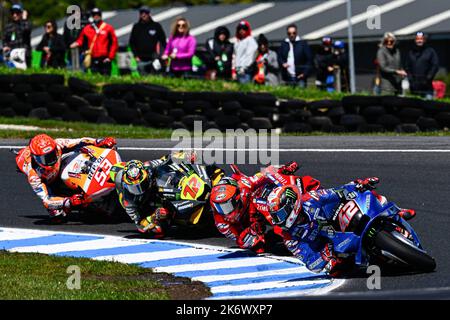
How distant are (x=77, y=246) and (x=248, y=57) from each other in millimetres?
8535

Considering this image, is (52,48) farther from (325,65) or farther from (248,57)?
(325,65)

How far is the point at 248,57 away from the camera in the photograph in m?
19.0

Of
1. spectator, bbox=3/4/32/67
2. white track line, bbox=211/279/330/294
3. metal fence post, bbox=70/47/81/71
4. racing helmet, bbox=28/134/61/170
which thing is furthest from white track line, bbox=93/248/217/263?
spectator, bbox=3/4/32/67

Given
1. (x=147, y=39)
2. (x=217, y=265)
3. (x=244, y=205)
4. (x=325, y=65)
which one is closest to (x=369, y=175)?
(x=244, y=205)

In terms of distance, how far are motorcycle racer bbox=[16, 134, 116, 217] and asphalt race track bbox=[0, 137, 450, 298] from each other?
302 mm

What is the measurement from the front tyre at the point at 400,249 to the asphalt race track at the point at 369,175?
0.48 ft

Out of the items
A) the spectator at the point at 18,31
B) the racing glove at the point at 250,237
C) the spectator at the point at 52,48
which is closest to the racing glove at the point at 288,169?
the racing glove at the point at 250,237

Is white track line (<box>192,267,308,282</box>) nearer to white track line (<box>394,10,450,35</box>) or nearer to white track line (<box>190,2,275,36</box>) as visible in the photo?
white track line (<box>394,10,450,35</box>)

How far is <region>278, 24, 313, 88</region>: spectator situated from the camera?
1919 cm

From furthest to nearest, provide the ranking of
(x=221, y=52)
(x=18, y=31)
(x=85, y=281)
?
(x=18, y=31) → (x=221, y=52) → (x=85, y=281)

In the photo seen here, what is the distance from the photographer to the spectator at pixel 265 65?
19188 mm

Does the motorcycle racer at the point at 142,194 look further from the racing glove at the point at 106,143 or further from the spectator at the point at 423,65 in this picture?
the spectator at the point at 423,65

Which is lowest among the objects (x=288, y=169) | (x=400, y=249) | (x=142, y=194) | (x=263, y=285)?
(x=263, y=285)

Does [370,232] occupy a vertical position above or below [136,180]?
below
